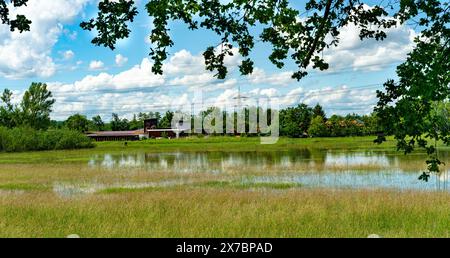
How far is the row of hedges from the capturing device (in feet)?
267

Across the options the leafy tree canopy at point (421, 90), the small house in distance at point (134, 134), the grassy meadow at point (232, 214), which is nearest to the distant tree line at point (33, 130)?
the small house in distance at point (134, 134)

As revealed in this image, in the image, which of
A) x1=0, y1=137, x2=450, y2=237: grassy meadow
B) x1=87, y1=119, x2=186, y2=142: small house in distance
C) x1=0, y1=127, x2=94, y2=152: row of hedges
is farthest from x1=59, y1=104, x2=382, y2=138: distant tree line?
x1=0, y1=137, x2=450, y2=237: grassy meadow

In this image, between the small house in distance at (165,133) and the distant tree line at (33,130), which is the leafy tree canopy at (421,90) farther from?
the small house in distance at (165,133)

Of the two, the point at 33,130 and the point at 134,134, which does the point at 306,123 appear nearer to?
the point at 134,134

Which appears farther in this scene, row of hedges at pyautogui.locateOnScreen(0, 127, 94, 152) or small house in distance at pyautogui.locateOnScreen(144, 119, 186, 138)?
small house in distance at pyautogui.locateOnScreen(144, 119, 186, 138)

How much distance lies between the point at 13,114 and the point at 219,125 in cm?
5713

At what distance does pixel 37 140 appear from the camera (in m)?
86.8

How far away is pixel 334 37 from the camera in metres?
9.20

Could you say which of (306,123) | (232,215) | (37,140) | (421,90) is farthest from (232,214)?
(306,123)

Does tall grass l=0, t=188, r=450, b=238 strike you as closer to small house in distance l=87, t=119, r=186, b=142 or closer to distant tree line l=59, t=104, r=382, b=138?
distant tree line l=59, t=104, r=382, b=138

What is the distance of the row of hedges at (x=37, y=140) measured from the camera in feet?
267

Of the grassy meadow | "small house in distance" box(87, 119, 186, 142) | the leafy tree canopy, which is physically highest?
the leafy tree canopy
